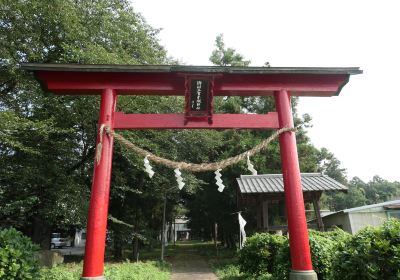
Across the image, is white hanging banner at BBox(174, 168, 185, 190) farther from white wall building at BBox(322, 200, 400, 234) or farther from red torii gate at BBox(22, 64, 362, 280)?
white wall building at BBox(322, 200, 400, 234)

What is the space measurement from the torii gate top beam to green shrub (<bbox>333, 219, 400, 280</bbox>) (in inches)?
136

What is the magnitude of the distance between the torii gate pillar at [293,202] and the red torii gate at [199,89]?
20 millimetres

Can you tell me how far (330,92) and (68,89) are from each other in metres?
6.19

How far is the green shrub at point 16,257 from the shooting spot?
5.13 meters

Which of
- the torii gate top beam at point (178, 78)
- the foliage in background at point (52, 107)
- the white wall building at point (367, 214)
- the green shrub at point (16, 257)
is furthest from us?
the white wall building at point (367, 214)

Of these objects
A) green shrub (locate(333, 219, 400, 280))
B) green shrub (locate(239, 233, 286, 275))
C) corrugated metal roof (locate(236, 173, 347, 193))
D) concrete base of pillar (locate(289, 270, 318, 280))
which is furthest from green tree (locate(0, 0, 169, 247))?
green shrub (locate(333, 219, 400, 280))

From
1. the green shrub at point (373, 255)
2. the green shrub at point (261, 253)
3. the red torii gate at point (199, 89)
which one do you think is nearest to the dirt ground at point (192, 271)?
the green shrub at point (261, 253)

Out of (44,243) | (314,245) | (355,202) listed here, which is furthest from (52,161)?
(355,202)

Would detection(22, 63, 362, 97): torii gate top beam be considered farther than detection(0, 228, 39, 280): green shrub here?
Yes

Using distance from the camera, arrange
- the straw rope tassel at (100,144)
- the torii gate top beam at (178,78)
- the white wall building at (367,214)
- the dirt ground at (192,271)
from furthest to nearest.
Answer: the white wall building at (367,214) → the dirt ground at (192,271) → the torii gate top beam at (178,78) → the straw rope tassel at (100,144)

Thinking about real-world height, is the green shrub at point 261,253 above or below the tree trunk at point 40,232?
below

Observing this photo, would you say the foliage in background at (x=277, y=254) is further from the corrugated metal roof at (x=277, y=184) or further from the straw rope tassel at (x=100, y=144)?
the straw rope tassel at (x=100, y=144)

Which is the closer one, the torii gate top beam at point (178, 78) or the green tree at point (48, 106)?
the torii gate top beam at point (178, 78)

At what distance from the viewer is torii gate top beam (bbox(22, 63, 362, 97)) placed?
637 cm
